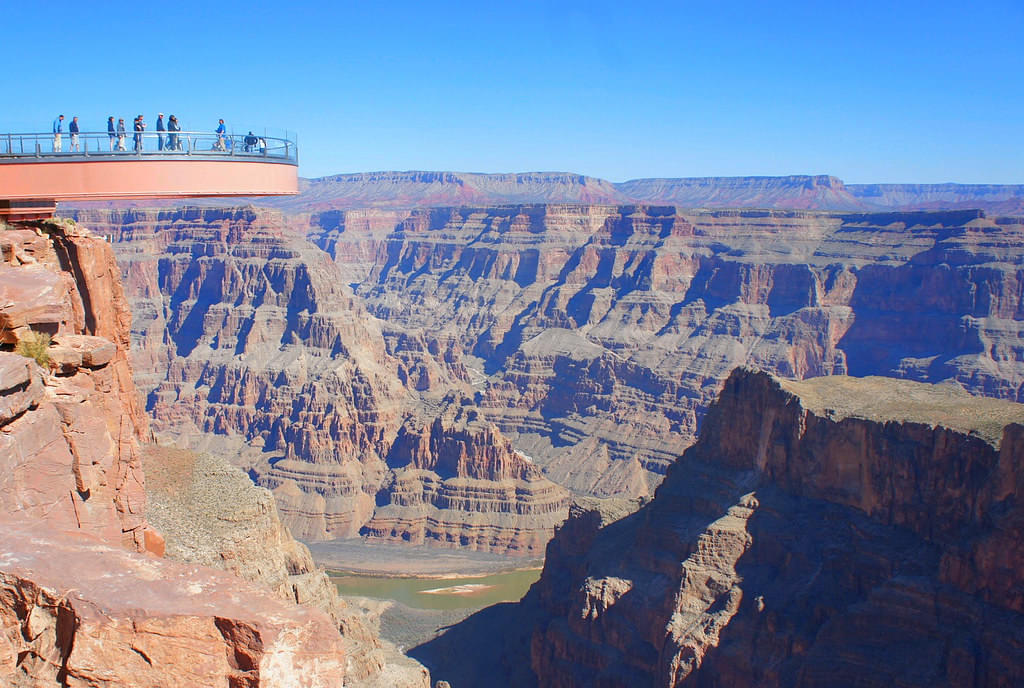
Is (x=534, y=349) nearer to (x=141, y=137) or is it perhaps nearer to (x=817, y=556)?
(x=817, y=556)

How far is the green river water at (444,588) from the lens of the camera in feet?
259

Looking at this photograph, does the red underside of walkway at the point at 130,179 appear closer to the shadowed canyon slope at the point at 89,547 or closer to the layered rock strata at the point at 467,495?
the shadowed canyon slope at the point at 89,547

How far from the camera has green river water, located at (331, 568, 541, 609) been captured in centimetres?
7888

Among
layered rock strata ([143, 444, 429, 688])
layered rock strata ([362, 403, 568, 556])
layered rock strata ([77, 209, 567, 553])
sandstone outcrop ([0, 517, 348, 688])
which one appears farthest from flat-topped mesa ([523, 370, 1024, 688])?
layered rock strata ([77, 209, 567, 553])

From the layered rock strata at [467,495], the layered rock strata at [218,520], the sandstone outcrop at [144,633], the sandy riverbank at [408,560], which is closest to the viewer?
the sandstone outcrop at [144,633]

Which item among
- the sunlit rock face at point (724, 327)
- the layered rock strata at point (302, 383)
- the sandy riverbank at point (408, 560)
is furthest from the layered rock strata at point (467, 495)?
the sunlit rock face at point (724, 327)

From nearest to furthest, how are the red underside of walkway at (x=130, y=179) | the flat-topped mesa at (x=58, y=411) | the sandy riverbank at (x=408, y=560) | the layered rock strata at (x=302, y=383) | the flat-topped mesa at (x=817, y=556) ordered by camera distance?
1. the flat-topped mesa at (x=58, y=411)
2. the red underside of walkway at (x=130, y=179)
3. the flat-topped mesa at (x=817, y=556)
4. the sandy riverbank at (x=408, y=560)
5. the layered rock strata at (x=302, y=383)

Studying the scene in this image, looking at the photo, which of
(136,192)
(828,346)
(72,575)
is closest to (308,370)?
(828,346)

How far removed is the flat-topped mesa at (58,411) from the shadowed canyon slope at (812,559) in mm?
30463

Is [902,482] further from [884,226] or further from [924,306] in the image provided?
[884,226]

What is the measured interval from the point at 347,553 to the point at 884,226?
354 feet

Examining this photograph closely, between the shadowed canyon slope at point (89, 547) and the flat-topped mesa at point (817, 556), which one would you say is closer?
the shadowed canyon slope at point (89, 547)

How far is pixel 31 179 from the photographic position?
84.7 feet

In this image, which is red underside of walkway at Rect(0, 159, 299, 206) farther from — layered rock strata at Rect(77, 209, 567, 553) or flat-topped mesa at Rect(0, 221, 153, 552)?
layered rock strata at Rect(77, 209, 567, 553)
